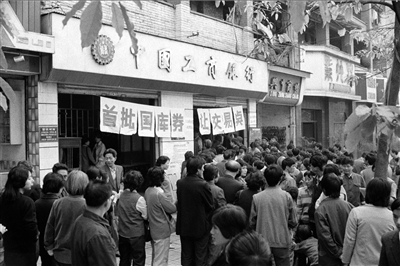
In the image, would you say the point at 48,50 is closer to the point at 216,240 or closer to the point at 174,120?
the point at 174,120

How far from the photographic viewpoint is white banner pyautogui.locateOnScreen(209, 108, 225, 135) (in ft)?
37.3

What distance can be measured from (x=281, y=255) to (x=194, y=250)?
4.45 feet

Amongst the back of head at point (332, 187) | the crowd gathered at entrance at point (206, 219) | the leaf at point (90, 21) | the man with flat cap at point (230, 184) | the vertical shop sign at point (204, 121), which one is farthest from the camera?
the vertical shop sign at point (204, 121)

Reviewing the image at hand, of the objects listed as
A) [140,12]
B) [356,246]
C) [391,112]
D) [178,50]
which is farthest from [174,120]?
[391,112]

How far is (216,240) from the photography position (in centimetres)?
319

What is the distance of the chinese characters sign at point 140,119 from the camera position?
848 centimetres

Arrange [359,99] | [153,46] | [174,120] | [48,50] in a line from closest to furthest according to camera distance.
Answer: [48,50] → [153,46] → [174,120] → [359,99]

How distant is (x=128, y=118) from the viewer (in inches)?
350

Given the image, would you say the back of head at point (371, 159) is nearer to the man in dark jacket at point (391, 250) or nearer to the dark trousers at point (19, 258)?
the man in dark jacket at point (391, 250)

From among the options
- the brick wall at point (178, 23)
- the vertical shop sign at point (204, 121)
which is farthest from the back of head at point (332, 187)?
the vertical shop sign at point (204, 121)

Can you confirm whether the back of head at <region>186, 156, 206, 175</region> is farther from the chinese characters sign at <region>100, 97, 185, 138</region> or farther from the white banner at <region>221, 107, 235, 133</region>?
the white banner at <region>221, 107, 235, 133</region>

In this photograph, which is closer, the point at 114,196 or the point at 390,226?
the point at 390,226

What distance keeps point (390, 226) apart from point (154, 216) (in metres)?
3.05

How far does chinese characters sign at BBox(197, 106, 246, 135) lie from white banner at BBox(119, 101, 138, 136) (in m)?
2.35
